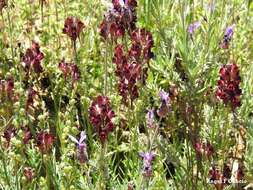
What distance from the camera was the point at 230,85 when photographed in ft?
6.72

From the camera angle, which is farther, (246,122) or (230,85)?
(246,122)

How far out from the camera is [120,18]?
242 centimetres

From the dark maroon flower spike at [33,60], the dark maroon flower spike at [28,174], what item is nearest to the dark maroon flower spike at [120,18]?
the dark maroon flower spike at [33,60]

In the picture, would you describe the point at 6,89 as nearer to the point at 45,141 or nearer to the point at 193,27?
the point at 45,141

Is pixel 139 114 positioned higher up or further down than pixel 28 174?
higher up

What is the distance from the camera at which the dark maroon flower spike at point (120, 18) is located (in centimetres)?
233

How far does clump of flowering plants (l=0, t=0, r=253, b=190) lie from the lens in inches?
81.7

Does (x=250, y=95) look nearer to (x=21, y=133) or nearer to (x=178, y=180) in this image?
(x=178, y=180)

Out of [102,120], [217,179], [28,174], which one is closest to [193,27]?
[217,179]

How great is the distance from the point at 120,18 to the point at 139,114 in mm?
432

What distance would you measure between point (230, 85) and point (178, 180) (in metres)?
0.50

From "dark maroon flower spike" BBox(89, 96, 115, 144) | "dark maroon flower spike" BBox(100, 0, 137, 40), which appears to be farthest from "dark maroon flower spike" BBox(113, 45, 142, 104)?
"dark maroon flower spike" BBox(89, 96, 115, 144)

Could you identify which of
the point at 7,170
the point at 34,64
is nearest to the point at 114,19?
the point at 34,64

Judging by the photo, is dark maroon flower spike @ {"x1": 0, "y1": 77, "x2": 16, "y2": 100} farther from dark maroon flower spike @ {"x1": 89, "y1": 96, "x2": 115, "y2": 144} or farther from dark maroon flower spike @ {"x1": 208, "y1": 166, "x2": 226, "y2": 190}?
dark maroon flower spike @ {"x1": 208, "y1": 166, "x2": 226, "y2": 190}
